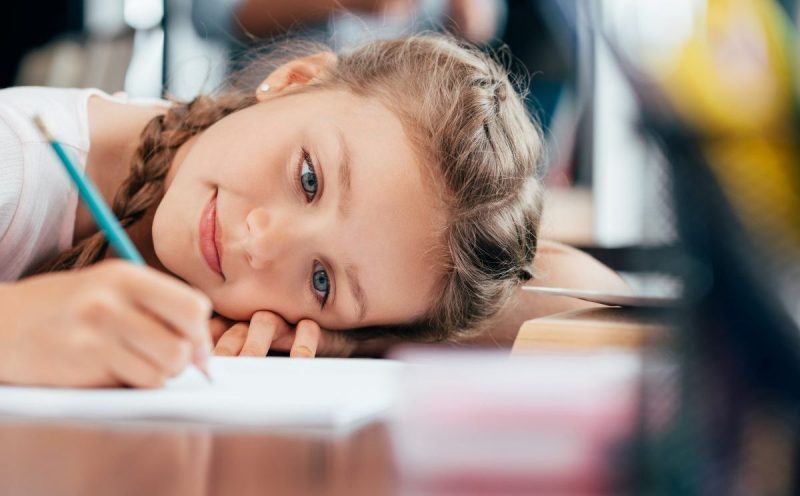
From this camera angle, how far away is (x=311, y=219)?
829 millimetres

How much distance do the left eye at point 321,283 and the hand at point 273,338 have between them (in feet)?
0.09

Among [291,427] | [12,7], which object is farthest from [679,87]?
[12,7]

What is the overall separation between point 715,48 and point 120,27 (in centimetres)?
282

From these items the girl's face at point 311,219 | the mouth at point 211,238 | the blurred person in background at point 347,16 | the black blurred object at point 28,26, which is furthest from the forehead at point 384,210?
the black blurred object at point 28,26

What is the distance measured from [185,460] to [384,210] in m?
0.53

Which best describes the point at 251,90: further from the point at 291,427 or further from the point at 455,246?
the point at 291,427

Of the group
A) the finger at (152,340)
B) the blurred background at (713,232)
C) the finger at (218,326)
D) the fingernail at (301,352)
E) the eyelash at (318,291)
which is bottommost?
the finger at (218,326)

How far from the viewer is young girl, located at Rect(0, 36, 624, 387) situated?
841 millimetres

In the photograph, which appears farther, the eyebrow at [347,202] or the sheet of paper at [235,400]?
the eyebrow at [347,202]

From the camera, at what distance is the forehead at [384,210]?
0.83 m

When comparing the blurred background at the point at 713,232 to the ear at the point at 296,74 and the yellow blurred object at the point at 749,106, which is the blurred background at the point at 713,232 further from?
the ear at the point at 296,74

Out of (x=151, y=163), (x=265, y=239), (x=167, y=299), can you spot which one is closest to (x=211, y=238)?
(x=265, y=239)

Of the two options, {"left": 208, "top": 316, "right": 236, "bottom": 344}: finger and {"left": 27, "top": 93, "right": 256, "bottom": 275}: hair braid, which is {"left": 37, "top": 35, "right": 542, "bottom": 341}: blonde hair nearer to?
{"left": 27, "top": 93, "right": 256, "bottom": 275}: hair braid

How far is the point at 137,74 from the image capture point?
8.22 feet
